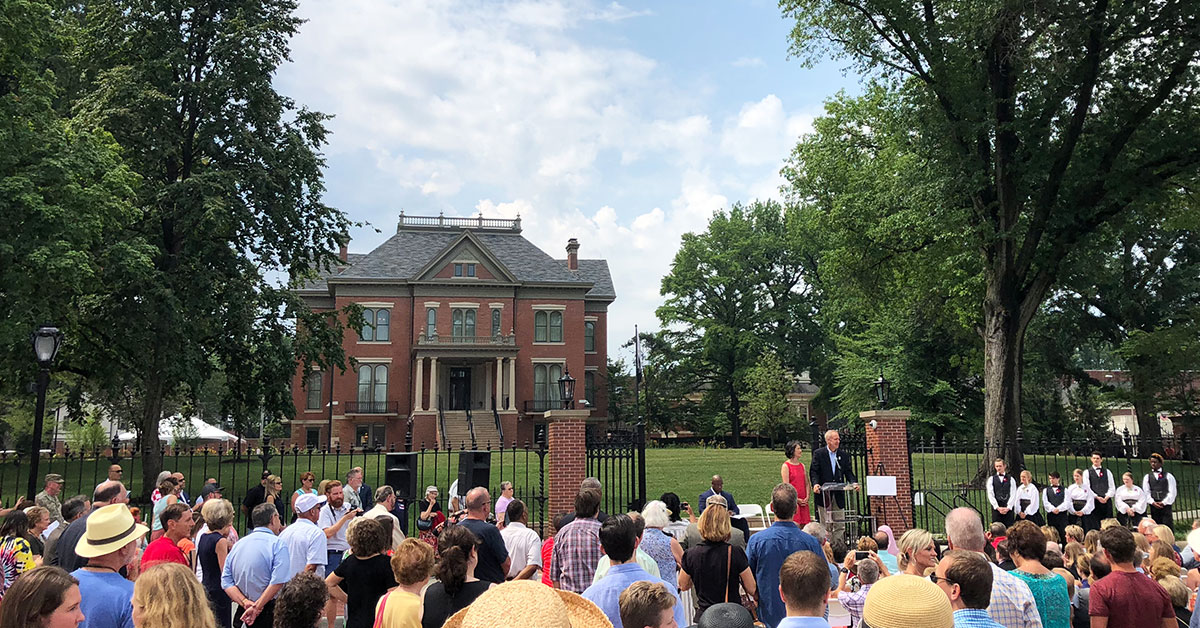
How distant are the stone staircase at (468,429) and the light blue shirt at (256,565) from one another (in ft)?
137

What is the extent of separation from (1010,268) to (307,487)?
1830 centimetres

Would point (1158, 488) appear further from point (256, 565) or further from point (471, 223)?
point (471, 223)

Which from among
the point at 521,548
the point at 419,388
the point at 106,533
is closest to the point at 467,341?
the point at 419,388

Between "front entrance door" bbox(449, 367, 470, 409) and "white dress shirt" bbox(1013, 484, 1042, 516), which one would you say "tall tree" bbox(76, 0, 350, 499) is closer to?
"white dress shirt" bbox(1013, 484, 1042, 516)

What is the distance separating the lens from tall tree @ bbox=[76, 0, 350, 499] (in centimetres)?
2172

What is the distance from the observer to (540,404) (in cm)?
5200

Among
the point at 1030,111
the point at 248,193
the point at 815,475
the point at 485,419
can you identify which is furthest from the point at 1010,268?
the point at 485,419

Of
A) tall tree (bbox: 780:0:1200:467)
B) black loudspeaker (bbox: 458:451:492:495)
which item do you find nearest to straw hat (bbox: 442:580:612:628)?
black loudspeaker (bbox: 458:451:492:495)

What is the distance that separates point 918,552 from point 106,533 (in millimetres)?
5247

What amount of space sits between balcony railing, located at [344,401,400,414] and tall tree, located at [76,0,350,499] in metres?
24.8

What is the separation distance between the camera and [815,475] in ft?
40.8

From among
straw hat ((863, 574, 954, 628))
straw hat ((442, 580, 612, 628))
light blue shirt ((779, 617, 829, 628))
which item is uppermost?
straw hat ((442, 580, 612, 628))

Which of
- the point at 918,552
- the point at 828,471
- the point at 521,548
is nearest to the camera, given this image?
the point at 918,552

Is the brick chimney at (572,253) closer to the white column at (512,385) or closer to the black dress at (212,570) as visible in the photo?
the white column at (512,385)
